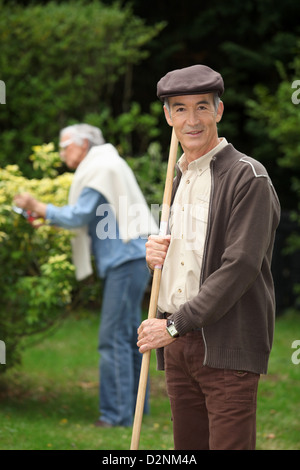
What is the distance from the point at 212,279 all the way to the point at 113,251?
3078 mm

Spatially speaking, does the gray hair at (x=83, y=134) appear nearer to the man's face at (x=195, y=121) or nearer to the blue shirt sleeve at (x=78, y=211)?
the blue shirt sleeve at (x=78, y=211)

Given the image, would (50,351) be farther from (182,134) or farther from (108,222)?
(182,134)

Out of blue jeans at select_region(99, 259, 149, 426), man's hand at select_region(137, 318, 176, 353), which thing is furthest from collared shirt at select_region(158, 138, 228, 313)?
blue jeans at select_region(99, 259, 149, 426)

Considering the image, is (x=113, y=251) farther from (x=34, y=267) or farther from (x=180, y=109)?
(x=180, y=109)

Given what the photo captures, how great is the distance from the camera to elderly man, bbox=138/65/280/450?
9.73 feet

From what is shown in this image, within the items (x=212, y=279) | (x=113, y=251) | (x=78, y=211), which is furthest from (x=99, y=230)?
(x=212, y=279)

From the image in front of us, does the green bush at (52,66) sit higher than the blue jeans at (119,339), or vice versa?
the green bush at (52,66)

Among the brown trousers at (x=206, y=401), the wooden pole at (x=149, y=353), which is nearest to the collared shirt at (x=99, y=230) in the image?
the wooden pole at (x=149, y=353)

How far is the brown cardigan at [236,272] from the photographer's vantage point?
2949 mm

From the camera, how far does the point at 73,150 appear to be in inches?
245

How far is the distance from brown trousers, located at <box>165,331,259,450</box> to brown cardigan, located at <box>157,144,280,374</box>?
0.26ft

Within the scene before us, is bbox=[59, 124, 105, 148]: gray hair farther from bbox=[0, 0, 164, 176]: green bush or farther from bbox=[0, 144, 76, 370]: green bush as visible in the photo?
bbox=[0, 0, 164, 176]: green bush

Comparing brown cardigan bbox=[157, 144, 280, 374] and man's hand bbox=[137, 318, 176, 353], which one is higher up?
brown cardigan bbox=[157, 144, 280, 374]

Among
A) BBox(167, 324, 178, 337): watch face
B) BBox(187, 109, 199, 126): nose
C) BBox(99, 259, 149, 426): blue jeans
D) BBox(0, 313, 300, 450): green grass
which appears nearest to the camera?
BBox(167, 324, 178, 337): watch face
